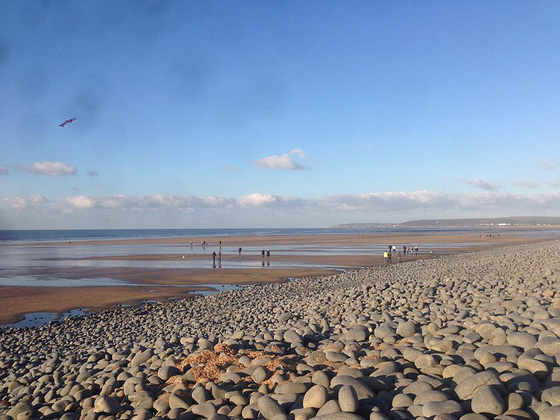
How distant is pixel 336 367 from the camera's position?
22.2ft

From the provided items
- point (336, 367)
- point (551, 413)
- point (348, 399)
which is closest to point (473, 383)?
point (551, 413)

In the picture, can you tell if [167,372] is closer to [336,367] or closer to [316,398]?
[336,367]

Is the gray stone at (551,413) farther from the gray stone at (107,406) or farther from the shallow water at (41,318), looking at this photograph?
the shallow water at (41,318)

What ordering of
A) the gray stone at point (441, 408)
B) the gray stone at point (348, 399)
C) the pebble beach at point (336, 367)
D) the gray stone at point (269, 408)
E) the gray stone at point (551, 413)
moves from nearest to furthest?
the gray stone at point (551, 413) → the gray stone at point (441, 408) → the gray stone at point (348, 399) → the pebble beach at point (336, 367) → the gray stone at point (269, 408)

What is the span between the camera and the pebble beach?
5.06 m

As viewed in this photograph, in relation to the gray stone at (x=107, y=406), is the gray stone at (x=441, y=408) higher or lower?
higher

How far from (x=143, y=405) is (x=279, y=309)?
361 inches

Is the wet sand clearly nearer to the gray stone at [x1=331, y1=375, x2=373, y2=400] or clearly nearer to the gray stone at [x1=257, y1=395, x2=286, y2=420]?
the gray stone at [x1=257, y1=395, x2=286, y2=420]

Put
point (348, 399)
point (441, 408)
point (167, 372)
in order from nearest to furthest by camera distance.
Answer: point (441, 408)
point (348, 399)
point (167, 372)

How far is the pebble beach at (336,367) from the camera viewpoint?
506 cm

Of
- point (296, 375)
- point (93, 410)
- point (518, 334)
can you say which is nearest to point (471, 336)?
point (518, 334)

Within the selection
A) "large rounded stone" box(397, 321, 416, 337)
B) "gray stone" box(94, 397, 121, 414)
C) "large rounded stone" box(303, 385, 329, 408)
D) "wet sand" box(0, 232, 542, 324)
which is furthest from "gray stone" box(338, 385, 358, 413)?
"wet sand" box(0, 232, 542, 324)

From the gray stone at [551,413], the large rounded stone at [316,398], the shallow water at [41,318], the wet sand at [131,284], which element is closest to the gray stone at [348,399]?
the large rounded stone at [316,398]

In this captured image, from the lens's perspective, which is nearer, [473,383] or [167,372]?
[473,383]
